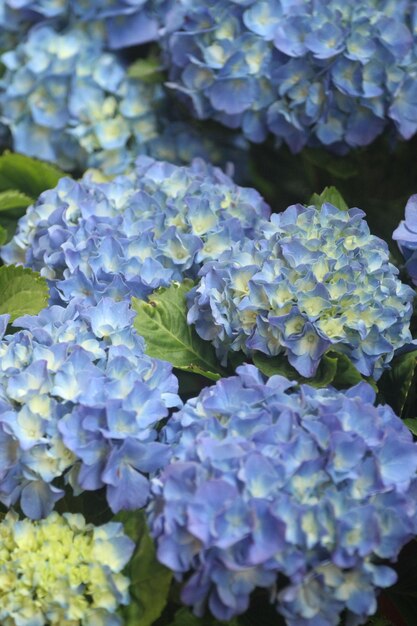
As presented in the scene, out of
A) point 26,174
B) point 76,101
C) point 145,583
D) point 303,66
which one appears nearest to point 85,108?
point 76,101

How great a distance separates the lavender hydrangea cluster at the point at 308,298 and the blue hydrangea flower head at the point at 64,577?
0.24 m

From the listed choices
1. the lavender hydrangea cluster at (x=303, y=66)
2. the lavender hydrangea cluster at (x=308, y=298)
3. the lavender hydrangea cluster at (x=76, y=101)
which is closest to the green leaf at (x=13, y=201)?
the lavender hydrangea cluster at (x=76, y=101)

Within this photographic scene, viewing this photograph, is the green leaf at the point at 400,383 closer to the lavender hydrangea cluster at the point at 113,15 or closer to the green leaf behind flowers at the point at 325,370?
the green leaf behind flowers at the point at 325,370

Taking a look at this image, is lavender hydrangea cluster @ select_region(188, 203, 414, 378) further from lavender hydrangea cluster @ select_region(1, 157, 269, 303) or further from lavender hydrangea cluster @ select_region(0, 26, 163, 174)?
lavender hydrangea cluster @ select_region(0, 26, 163, 174)

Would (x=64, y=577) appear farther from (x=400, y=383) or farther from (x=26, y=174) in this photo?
(x=26, y=174)

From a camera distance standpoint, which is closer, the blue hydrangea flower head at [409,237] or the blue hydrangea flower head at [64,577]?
the blue hydrangea flower head at [64,577]

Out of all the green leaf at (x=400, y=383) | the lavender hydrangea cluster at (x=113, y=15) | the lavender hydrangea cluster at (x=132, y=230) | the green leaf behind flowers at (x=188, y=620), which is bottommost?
the green leaf behind flowers at (x=188, y=620)

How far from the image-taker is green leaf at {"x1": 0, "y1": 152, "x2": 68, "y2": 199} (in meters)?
1.29

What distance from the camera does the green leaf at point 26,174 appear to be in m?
1.29

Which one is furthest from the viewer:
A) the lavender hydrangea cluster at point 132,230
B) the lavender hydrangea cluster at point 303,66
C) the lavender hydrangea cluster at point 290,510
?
the lavender hydrangea cluster at point 303,66

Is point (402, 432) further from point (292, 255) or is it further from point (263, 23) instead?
point (263, 23)

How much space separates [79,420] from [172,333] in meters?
0.19

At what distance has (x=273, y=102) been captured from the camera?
1.24 m

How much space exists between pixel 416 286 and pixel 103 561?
487 mm
